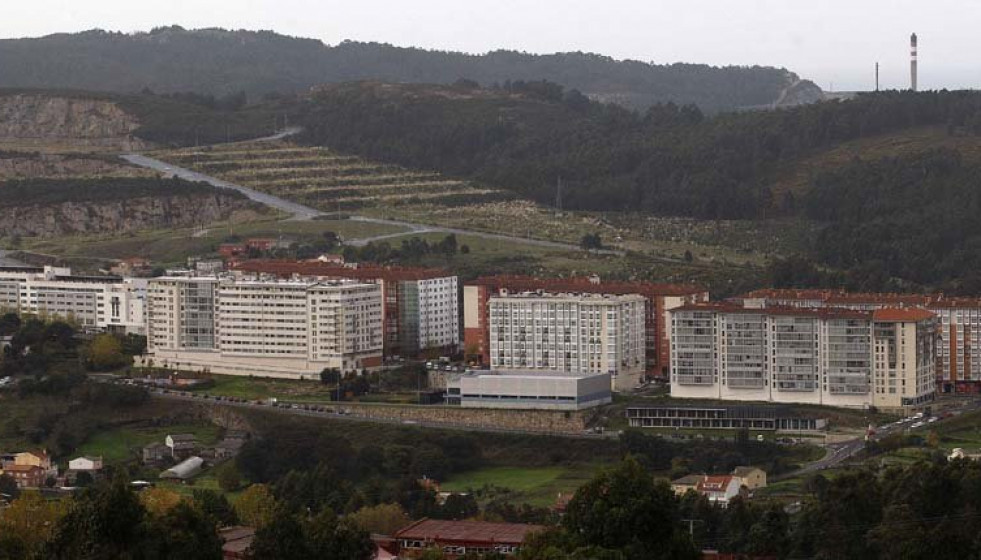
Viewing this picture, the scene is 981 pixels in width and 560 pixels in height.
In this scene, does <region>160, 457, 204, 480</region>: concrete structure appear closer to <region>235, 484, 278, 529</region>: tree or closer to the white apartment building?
<region>235, 484, 278, 529</region>: tree

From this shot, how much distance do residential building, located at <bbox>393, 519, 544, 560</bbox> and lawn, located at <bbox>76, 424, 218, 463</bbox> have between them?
43.1 ft

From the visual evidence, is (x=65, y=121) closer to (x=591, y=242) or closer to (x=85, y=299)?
(x=591, y=242)

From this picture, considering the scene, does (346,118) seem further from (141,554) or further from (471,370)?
(141,554)

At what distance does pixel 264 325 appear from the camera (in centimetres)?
Answer: 6012

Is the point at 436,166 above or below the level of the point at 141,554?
above

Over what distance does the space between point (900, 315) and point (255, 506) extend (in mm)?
16390

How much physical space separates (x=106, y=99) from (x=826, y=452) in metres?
59.4

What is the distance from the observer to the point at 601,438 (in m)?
51.4

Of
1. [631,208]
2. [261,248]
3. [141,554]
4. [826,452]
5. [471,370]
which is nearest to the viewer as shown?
[141,554]

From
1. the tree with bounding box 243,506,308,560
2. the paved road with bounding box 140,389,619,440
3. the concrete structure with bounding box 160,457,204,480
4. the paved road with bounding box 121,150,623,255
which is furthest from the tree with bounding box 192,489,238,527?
the paved road with bounding box 121,150,623,255

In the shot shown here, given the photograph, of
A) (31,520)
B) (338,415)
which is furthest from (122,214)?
(31,520)

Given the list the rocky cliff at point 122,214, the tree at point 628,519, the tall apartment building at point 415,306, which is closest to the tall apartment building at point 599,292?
the tall apartment building at point 415,306

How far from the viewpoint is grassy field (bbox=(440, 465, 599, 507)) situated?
46.8m

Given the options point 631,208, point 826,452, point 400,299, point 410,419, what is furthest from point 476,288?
point 631,208
